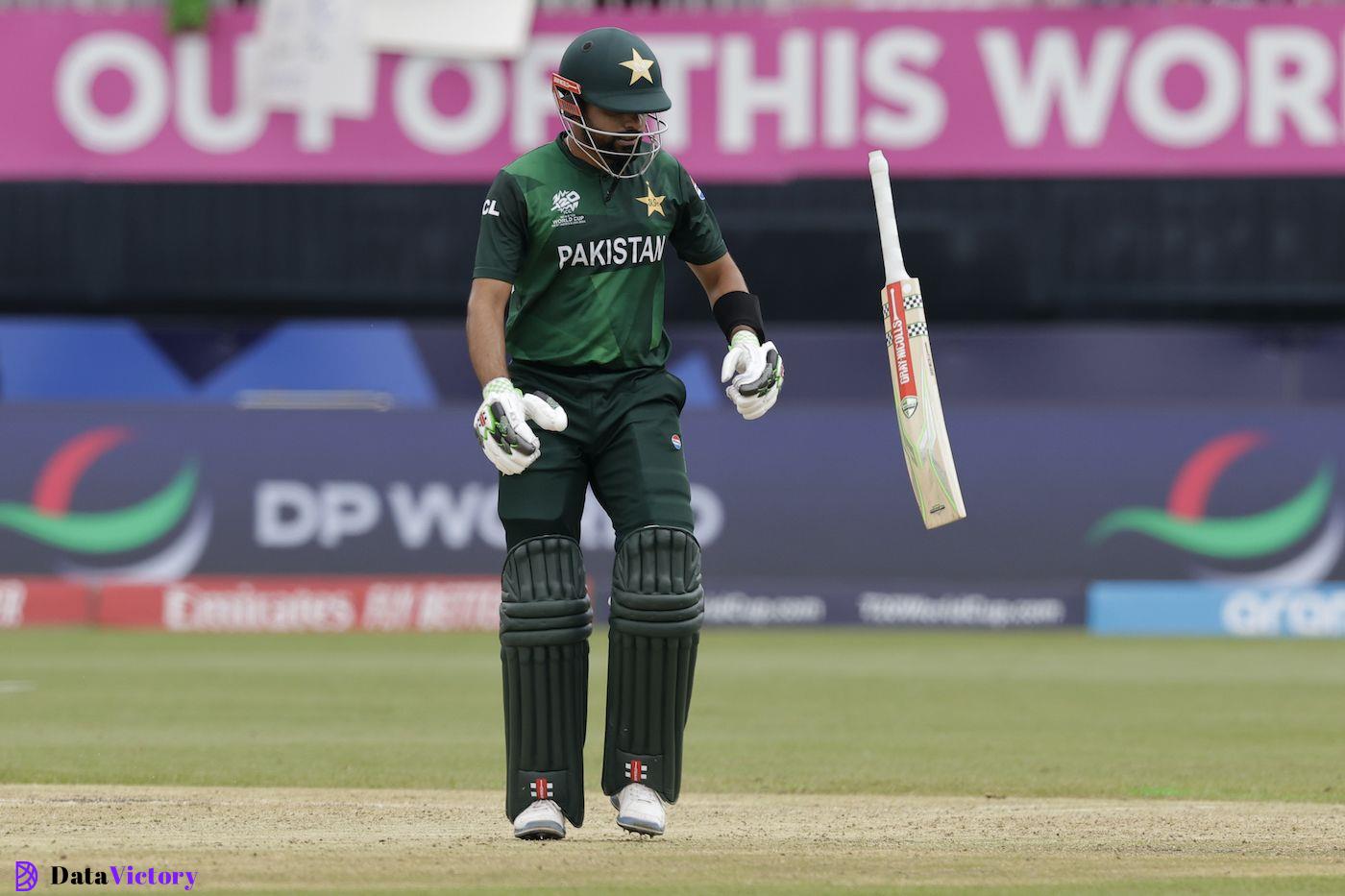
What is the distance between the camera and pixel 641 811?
5664mm

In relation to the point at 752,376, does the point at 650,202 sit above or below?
above

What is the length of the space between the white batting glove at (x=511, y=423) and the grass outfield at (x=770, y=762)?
37.8 inches

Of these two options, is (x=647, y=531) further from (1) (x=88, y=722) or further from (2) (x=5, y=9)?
(2) (x=5, y=9)

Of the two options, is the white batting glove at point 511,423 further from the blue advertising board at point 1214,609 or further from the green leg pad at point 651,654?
the blue advertising board at point 1214,609

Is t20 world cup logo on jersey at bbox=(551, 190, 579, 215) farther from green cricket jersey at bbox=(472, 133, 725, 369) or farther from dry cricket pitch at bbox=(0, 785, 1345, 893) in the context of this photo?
dry cricket pitch at bbox=(0, 785, 1345, 893)

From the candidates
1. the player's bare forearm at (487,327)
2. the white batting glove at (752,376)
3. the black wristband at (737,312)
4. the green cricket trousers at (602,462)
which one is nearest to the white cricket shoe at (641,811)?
the green cricket trousers at (602,462)

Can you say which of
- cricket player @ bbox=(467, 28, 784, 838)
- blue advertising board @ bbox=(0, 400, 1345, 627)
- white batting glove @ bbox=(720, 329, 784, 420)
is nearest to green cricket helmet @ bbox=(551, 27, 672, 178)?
cricket player @ bbox=(467, 28, 784, 838)

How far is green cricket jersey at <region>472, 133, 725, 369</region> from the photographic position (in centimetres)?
571

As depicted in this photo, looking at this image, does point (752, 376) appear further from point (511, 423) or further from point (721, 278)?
point (511, 423)

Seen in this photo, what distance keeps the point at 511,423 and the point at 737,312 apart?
0.88 metres

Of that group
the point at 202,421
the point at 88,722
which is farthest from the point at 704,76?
the point at 88,722

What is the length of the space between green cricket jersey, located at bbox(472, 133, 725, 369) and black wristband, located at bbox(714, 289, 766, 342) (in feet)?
0.84

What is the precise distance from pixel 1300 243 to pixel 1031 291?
2.22 meters

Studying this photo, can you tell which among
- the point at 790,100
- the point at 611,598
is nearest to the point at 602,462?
the point at 611,598
